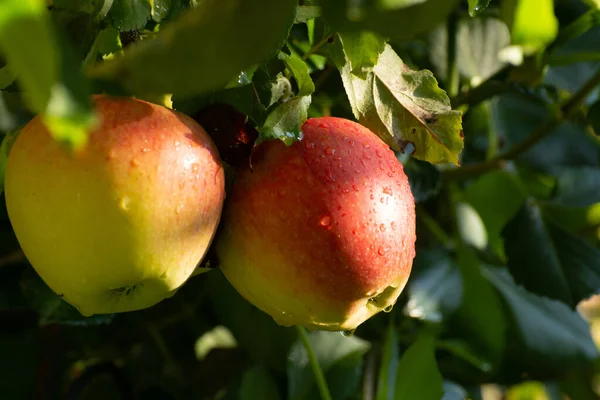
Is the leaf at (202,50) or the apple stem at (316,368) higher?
the leaf at (202,50)

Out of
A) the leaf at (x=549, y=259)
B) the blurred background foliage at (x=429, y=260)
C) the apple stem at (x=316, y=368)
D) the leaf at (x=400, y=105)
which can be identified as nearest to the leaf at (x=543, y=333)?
the blurred background foliage at (x=429, y=260)

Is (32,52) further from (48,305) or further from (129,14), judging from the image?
(48,305)

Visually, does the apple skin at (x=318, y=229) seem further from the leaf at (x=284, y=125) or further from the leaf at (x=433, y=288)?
the leaf at (x=433, y=288)

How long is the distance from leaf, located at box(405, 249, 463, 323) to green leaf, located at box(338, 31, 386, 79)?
0.40m

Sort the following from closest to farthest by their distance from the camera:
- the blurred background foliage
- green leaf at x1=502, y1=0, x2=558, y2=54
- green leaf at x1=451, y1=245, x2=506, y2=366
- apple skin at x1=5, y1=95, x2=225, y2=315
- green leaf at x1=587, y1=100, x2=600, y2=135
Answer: apple skin at x1=5, y1=95, x2=225, y2=315 < the blurred background foliage < green leaf at x1=502, y1=0, x2=558, y2=54 < green leaf at x1=587, y1=100, x2=600, y2=135 < green leaf at x1=451, y1=245, x2=506, y2=366

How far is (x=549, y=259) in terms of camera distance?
2.72ft

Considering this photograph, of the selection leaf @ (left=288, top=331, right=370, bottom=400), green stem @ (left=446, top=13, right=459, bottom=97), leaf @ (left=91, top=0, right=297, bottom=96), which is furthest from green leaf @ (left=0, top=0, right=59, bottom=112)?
green stem @ (left=446, top=13, right=459, bottom=97)

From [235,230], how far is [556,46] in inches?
19.5

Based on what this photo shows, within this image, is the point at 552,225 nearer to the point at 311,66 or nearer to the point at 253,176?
the point at 311,66

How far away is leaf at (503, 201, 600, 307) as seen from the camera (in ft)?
2.62

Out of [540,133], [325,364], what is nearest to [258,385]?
[325,364]

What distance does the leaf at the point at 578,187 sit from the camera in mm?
924

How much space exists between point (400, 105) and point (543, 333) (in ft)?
1.75

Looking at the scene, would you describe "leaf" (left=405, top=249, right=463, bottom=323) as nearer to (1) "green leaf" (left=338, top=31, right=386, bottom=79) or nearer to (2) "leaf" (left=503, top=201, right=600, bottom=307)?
(2) "leaf" (left=503, top=201, right=600, bottom=307)
